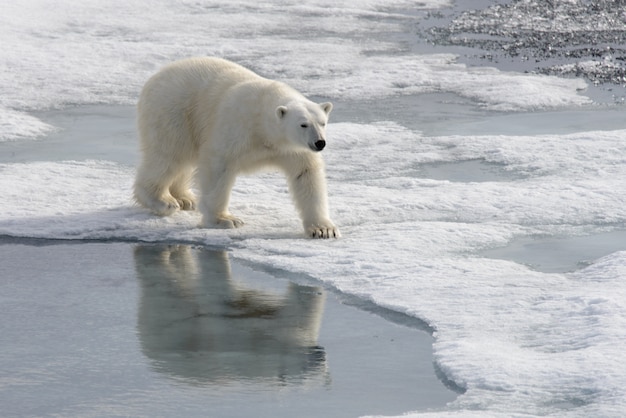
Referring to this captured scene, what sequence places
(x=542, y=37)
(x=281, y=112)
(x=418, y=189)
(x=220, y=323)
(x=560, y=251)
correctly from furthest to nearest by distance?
1. (x=542, y=37)
2. (x=418, y=189)
3. (x=281, y=112)
4. (x=560, y=251)
5. (x=220, y=323)

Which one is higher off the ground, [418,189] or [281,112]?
[281,112]

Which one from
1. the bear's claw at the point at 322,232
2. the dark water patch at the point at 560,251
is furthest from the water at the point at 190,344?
the dark water patch at the point at 560,251

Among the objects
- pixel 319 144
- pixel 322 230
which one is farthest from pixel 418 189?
pixel 319 144

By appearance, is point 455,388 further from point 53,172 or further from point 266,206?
point 53,172

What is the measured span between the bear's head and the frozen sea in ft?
1.65

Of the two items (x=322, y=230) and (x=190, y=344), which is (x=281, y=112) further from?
(x=190, y=344)

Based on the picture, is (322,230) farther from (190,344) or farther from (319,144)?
(190,344)

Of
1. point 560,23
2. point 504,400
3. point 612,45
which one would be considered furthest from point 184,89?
point 560,23

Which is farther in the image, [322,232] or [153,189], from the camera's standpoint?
[153,189]

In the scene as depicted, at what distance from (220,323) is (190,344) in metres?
0.28

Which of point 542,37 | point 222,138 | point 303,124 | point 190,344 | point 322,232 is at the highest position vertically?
point 303,124

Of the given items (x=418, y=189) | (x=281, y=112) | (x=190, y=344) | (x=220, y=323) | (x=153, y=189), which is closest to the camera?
(x=190, y=344)

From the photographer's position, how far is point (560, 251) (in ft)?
17.6

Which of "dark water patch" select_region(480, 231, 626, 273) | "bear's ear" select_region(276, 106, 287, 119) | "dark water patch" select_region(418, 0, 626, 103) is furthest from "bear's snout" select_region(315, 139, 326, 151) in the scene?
"dark water patch" select_region(418, 0, 626, 103)
